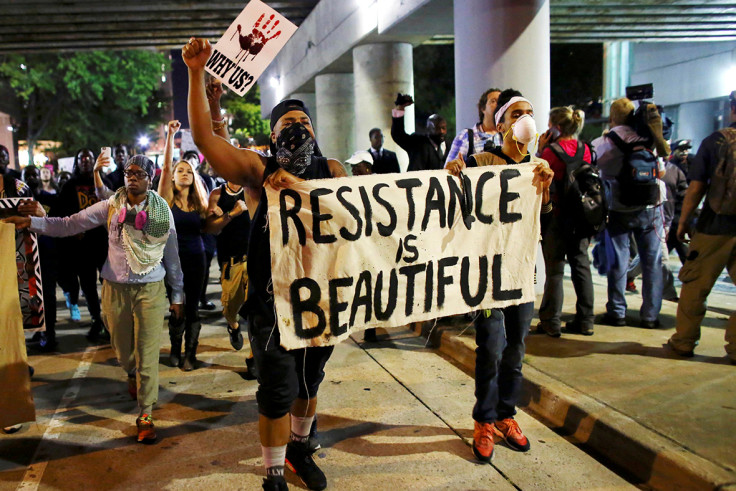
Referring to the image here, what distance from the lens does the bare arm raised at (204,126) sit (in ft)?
10.6

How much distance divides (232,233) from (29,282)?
180 cm

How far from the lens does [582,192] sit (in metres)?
6.06

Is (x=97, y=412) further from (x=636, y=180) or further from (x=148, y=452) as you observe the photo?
(x=636, y=180)

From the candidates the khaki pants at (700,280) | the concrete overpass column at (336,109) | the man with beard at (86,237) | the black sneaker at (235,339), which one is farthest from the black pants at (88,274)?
the concrete overpass column at (336,109)

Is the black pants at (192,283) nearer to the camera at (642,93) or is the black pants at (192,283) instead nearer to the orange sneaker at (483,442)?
the orange sneaker at (483,442)

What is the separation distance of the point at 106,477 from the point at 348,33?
11887 mm

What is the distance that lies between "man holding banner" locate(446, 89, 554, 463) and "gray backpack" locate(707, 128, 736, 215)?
1.84m

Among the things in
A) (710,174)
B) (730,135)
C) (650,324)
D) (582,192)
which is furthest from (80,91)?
(730,135)

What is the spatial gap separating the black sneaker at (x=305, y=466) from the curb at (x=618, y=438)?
117cm

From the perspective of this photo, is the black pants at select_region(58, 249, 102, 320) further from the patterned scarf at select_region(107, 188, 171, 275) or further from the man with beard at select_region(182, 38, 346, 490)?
the man with beard at select_region(182, 38, 346, 490)

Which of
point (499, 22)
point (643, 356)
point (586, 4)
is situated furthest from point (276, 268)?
point (586, 4)

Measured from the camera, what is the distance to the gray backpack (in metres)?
5.07

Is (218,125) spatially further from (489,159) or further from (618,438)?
(618,438)

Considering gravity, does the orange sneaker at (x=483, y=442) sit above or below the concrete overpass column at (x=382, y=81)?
below
